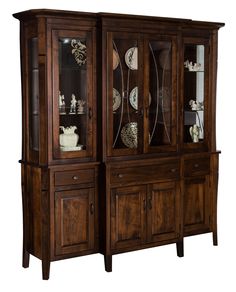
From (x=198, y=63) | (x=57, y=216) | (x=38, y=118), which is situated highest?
(x=198, y=63)

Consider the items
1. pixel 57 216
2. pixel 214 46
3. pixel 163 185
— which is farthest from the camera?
pixel 214 46

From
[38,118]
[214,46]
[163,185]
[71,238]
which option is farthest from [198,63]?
[71,238]

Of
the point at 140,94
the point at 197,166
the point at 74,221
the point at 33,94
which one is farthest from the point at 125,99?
the point at 74,221

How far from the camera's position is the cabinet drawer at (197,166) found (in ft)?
19.8

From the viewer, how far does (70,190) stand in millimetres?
5340

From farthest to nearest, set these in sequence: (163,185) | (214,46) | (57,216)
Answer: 1. (214,46)
2. (163,185)
3. (57,216)

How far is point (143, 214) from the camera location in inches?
225

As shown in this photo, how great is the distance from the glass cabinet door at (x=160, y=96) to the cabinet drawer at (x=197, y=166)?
283 mm

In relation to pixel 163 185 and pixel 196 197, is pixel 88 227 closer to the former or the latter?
pixel 163 185

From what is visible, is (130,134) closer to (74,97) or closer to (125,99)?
(125,99)

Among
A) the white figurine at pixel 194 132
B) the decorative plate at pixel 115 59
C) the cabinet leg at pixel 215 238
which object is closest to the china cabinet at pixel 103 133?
the decorative plate at pixel 115 59

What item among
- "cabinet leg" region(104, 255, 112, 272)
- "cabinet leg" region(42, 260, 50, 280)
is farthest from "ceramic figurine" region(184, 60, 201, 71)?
"cabinet leg" region(42, 260, 50, 280)

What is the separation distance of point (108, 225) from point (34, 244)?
691 mm

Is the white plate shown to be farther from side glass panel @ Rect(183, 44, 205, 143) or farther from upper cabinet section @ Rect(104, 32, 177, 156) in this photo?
side glass panel @ Rect(183, 44, 205, 143)
